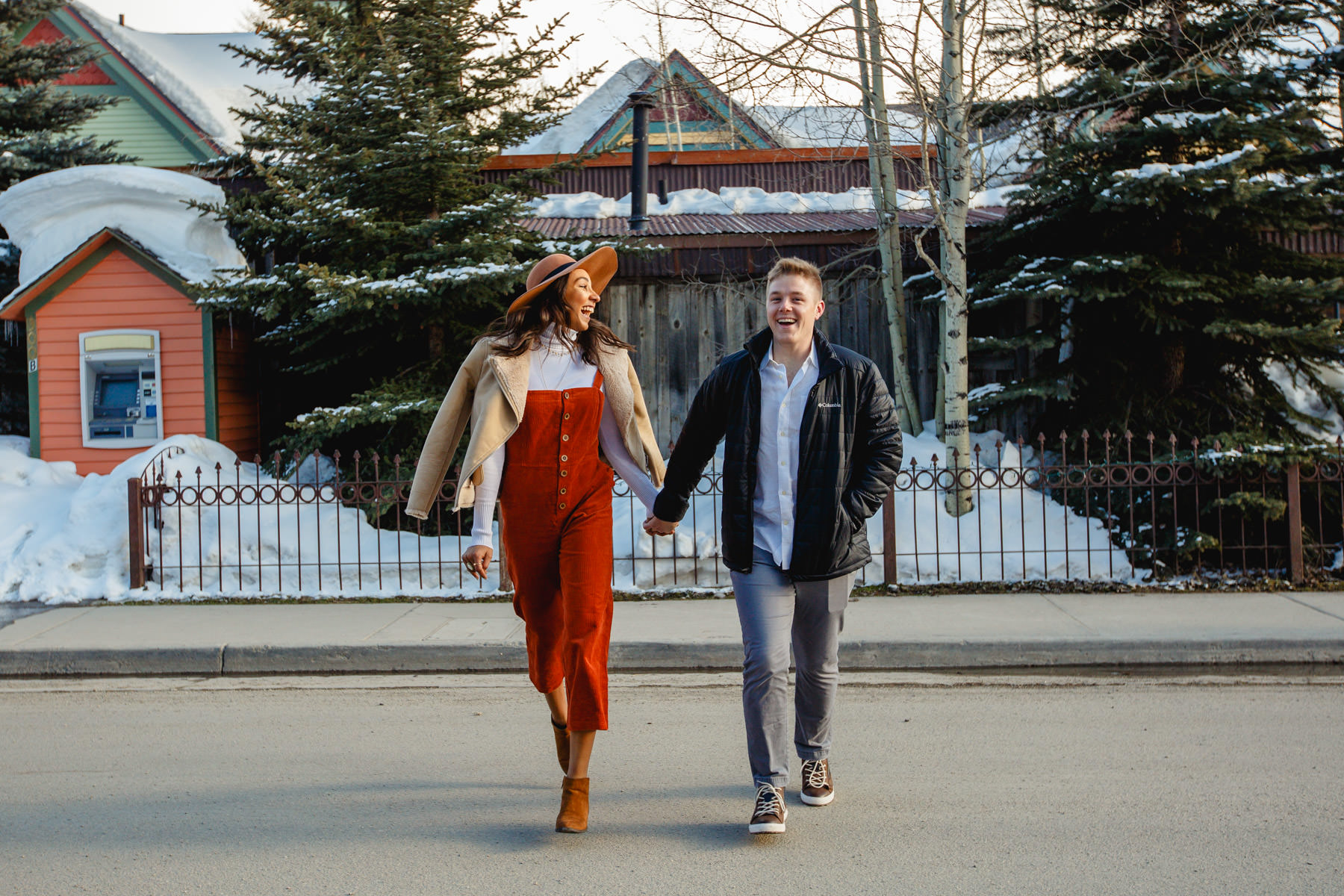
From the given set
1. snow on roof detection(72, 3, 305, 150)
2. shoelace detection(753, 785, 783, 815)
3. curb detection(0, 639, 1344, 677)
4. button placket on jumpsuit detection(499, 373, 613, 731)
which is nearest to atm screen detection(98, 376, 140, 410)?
curb detection(0, 639, 1344, 677)

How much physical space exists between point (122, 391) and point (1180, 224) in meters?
10.6

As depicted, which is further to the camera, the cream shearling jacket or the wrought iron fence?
the wrought iron fence

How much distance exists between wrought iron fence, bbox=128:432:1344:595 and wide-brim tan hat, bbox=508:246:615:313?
3.69 meters

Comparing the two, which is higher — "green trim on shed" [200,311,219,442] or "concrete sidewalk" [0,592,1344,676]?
"green trim on shed" [200,311,219,442]

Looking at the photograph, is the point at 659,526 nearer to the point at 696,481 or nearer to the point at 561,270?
the point at 696,481

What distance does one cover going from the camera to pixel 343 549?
9391 millimetres

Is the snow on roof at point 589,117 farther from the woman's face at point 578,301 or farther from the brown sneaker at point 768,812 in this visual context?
the brown sneaker at point 768,812

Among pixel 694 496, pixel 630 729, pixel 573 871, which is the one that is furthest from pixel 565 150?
pixel 573 871

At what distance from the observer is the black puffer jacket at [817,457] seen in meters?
3.69

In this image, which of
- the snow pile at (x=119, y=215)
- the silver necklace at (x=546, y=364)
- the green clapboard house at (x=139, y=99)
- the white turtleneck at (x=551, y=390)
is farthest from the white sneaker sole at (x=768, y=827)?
the green clapboard house at (x=139, y=99)

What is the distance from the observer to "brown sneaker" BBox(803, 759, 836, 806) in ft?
13.2

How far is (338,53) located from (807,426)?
7.63m

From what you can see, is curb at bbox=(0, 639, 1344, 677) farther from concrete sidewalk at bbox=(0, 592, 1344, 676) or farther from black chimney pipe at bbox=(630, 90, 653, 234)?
black chimney pipe at bbox=(630, 90, 653, 234)

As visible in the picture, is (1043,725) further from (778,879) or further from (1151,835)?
(778,879)
